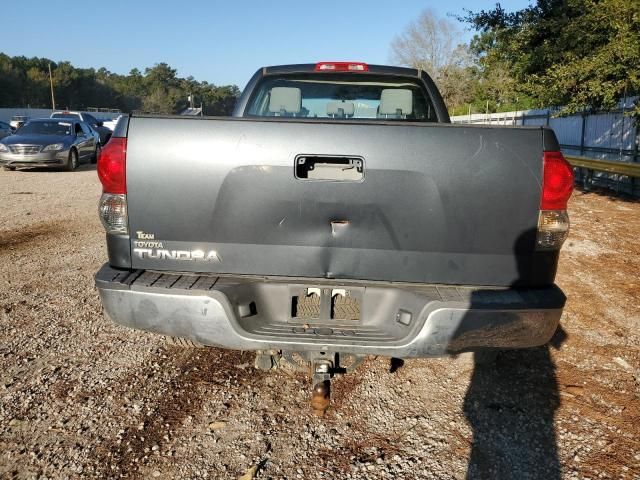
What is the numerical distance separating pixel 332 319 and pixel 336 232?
44 centimetres

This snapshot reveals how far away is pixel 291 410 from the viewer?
3.12 meters

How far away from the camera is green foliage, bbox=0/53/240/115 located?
67500 mm

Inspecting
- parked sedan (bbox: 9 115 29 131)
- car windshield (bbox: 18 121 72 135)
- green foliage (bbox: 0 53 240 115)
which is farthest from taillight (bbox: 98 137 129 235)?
green foliage (bbox: 0 53 240 115)

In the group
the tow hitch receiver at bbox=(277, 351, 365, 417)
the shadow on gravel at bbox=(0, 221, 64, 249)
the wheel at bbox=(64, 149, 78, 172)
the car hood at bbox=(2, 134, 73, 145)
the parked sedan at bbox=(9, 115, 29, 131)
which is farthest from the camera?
the parked sedan at bbox=(9, 115, 29, 131)

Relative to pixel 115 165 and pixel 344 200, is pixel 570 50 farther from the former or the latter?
pixel 115 165

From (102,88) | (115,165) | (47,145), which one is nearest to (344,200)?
(115,165)

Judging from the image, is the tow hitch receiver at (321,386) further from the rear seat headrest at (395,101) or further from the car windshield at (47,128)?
the car windshield at (47,128)

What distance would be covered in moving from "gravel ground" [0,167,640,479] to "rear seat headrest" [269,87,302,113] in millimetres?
1838

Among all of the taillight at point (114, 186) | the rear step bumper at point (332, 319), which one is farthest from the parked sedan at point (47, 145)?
the rear step bumper at point (332, 319)

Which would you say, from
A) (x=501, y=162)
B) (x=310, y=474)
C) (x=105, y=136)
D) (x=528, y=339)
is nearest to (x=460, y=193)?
(x=501, y=162)

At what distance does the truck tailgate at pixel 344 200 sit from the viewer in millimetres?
2547

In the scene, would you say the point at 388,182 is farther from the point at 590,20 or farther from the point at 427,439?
the point at 590,20

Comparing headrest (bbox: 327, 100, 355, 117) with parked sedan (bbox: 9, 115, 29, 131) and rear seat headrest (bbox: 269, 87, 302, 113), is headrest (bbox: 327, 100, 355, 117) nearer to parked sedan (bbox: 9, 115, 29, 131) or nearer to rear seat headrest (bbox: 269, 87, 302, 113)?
rear seat headrest (bbox: 269, 87, 302, 113)

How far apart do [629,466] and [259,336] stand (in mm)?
1913
